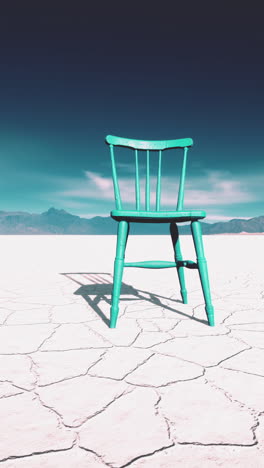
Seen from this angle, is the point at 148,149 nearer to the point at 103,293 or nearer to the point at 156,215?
the point at 156,215

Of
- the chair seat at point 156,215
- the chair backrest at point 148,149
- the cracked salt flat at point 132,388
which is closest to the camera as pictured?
the cracked salt flat at point 132,388

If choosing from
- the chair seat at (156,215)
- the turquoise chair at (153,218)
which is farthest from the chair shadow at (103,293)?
the chair seat at (156,215)

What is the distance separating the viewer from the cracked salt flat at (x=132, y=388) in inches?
32.7

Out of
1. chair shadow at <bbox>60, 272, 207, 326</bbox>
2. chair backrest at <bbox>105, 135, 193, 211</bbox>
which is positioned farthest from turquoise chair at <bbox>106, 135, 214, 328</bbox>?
chair shadow at <bbox>60, 272, 207, 326</bbox>

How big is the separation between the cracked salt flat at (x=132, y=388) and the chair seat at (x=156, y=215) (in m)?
0.73

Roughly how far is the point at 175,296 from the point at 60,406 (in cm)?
202

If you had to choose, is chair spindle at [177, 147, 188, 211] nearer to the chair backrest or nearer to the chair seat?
the chair backrest

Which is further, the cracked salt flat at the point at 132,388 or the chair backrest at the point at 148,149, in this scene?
the chair backrest at the point at 148,149

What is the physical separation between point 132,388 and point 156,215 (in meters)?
0.95

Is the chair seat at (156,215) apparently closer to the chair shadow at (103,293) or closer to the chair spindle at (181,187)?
the chair spindle at (181,187)

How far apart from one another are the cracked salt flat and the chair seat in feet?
2.40

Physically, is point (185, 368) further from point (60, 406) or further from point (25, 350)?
point (25, 350)

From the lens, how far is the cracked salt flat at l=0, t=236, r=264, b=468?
2.72ft

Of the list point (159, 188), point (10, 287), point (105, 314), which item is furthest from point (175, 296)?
point (10, 287)
